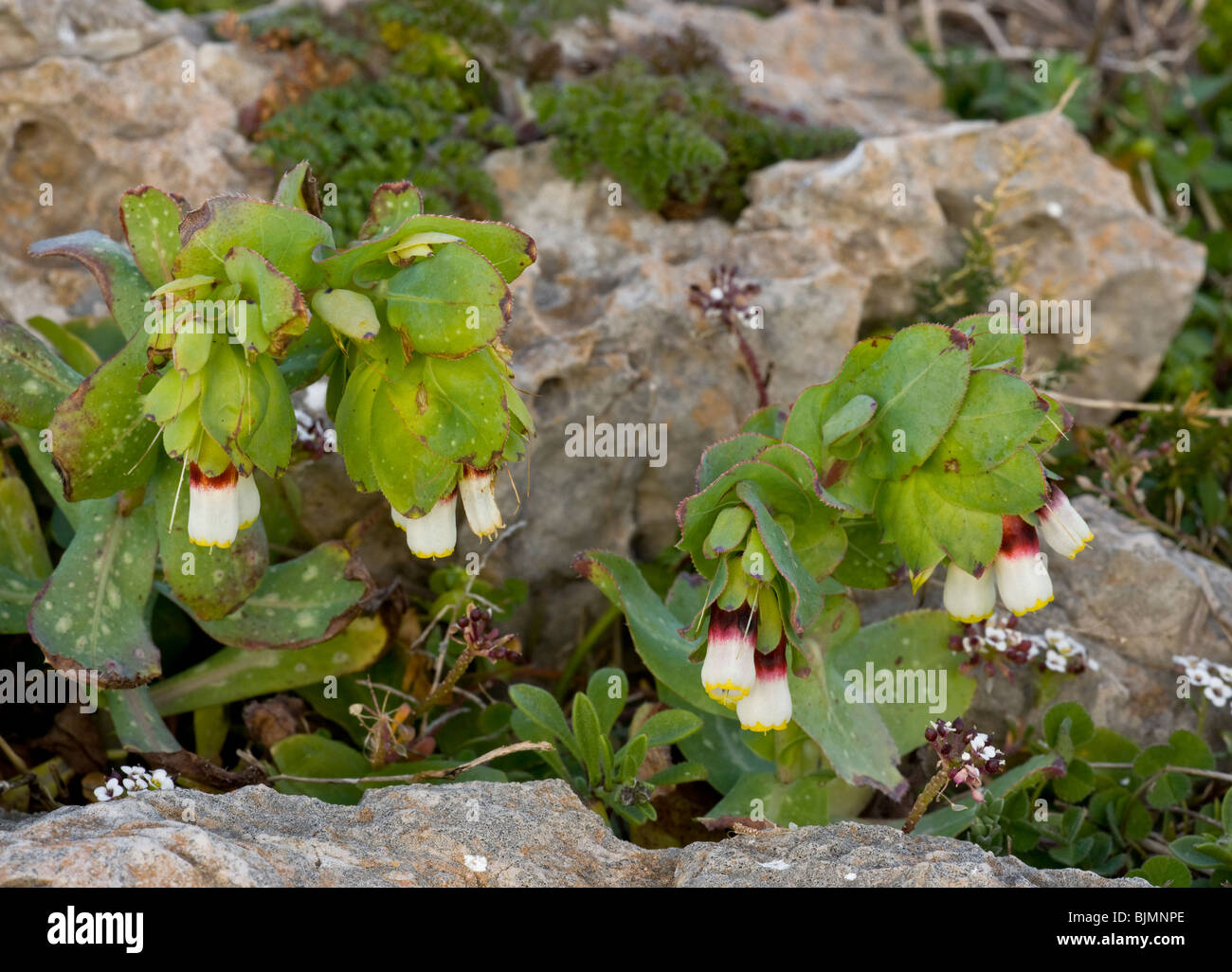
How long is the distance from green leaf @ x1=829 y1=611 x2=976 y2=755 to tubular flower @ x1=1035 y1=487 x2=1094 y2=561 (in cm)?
69

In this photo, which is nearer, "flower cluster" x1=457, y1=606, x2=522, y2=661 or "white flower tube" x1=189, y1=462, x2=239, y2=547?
"white flower tube" x1=189, y1=462, x2=239, y2=547

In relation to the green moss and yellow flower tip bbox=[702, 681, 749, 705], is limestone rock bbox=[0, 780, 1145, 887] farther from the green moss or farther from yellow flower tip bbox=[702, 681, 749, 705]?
the green moss

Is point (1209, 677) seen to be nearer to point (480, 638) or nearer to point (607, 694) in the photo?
point (607, 694)

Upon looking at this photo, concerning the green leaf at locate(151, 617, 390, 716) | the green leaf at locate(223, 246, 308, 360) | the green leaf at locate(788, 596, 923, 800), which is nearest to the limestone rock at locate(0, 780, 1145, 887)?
the green leaf at locate(788, 596, 923, 800)

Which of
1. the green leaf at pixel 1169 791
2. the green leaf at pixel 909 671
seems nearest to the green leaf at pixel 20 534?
the green leaf at pixel 909 671

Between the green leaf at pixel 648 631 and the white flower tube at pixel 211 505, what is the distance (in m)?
0.84

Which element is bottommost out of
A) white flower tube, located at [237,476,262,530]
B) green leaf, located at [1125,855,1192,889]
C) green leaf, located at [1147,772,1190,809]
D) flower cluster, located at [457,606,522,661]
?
green leaf, located at [1125,855,1192,889]

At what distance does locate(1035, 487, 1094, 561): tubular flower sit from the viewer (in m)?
2.63

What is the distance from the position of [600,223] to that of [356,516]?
1.46 metres

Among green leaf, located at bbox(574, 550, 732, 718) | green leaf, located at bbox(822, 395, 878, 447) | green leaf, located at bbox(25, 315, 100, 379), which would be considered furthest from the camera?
green leaf, located at bbox(25, 315, 100, 379)

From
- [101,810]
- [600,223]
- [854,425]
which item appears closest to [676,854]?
[854,425]

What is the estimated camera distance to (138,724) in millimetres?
3033

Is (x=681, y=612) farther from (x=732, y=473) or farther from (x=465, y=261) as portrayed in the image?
(x=465, y=261)

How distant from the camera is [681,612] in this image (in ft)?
10.9
